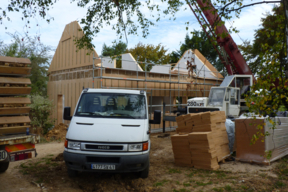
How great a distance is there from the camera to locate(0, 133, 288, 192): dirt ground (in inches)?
192

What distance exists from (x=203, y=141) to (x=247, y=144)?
4.36 feet

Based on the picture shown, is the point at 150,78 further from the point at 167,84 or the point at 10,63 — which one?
the point at 10,63

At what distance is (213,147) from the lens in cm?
620

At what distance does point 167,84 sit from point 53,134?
694cm

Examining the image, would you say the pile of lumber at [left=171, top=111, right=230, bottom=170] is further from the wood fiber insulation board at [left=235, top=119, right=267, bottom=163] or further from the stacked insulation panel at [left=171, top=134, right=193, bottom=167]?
the wood fiber insulation board at [left=235, top=119, right=267, bottom=163]

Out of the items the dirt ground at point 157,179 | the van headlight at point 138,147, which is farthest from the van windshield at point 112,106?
the dirt ground at point 157,179

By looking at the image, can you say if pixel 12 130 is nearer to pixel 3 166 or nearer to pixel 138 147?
pixel 3 166

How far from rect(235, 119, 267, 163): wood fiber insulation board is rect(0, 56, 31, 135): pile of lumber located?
5216 mm

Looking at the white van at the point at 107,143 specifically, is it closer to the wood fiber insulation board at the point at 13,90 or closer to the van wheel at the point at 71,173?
the van wheel at the point at 71,173

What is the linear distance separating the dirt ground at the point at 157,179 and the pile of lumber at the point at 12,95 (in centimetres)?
119

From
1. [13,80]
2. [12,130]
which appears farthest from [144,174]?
[13,80]

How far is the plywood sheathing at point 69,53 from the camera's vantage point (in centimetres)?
1289

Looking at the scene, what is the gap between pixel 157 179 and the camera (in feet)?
18.0

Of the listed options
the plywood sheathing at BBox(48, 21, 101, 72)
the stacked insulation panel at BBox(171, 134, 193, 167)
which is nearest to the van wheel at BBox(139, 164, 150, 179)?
the stacked insulation panel at BBox(171, 134, 193, 167)
